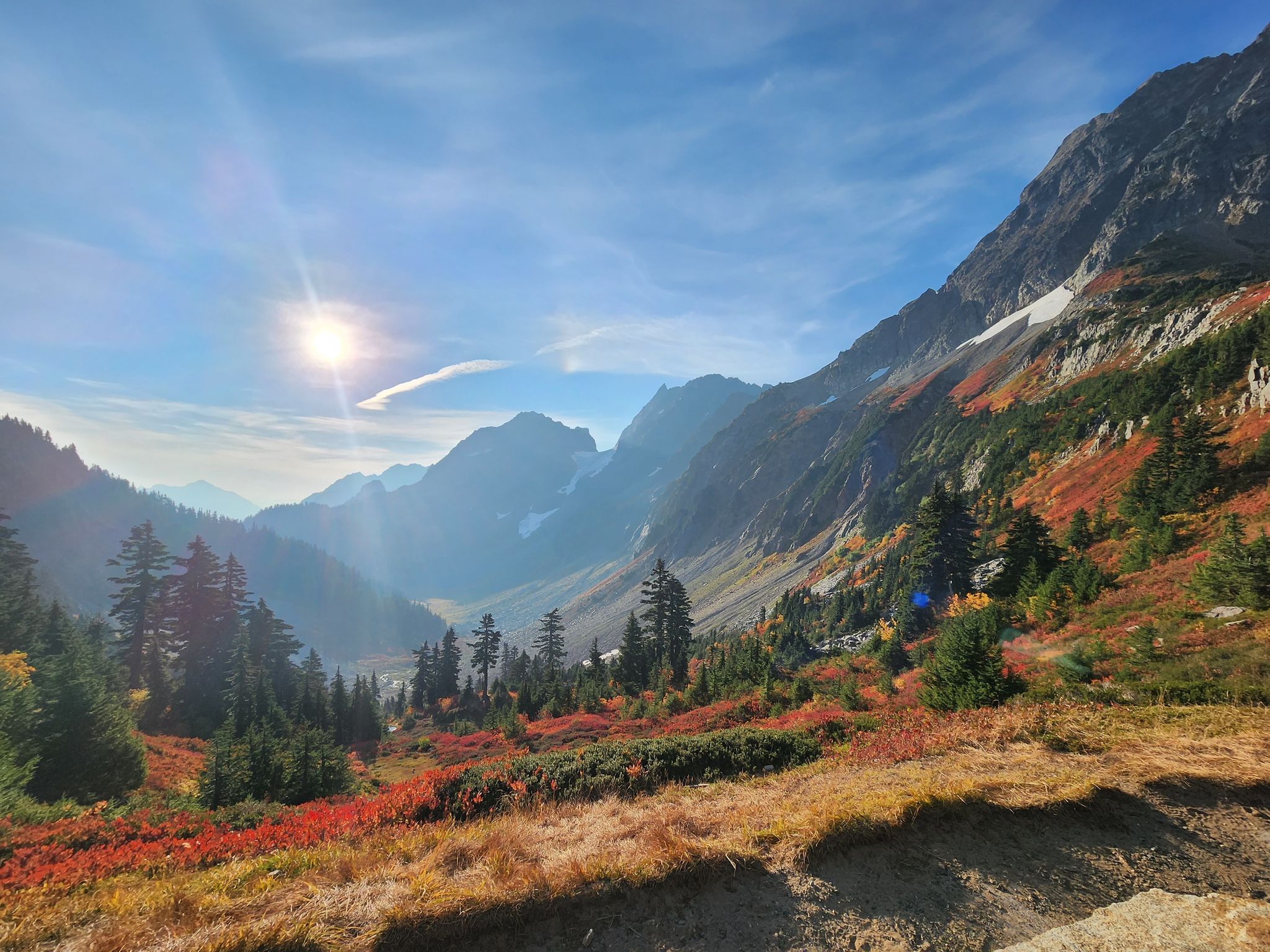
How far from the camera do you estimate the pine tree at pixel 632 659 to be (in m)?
51.6

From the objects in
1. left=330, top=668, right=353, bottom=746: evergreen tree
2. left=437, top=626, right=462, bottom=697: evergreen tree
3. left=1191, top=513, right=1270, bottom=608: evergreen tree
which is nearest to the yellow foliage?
left=330, top=668, right=353, bottom=746: evergreen tree

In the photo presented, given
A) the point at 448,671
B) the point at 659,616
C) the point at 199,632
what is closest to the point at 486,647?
the point at 448,671

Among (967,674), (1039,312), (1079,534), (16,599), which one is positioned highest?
(1039,312)

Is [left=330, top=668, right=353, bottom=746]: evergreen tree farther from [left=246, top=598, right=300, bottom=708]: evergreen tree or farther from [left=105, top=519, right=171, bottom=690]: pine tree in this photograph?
[left=105, top=519, right=171, bottom=690]: pine tree

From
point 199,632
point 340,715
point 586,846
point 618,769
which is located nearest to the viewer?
point 586,846

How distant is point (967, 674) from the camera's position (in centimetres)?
1547

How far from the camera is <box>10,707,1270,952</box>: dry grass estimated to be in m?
5.23

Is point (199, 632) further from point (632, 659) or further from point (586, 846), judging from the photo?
point (586, 846)

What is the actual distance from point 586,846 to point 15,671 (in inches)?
1289

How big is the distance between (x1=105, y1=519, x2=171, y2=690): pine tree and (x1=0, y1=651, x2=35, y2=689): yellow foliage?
12660 millimetres

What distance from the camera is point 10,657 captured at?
24812 millimetres

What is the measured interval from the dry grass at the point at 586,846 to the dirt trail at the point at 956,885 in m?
0.22

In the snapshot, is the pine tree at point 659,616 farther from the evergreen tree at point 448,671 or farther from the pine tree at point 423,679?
the pine tree at point 423,679

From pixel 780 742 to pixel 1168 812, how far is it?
29.1 ft
